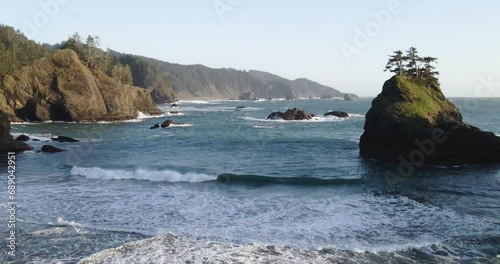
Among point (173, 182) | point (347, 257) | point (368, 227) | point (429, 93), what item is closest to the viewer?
point (347, 257)

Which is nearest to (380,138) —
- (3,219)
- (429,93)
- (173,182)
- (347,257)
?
(429,93)

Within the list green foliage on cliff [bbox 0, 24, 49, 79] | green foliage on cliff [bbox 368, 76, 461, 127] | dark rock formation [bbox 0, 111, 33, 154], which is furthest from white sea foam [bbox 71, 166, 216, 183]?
green foliage on cliff [bbox 0, 24, 49, 79]

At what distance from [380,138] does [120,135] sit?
3598 centimetres

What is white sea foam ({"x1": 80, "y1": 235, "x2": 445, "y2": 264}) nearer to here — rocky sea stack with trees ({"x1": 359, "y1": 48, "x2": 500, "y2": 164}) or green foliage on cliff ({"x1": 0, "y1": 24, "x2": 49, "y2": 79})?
rocky sea stack with trees ({"x1": 359, "y1": 48, "x2": 500, "y2": 164})

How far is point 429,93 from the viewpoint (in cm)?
4116

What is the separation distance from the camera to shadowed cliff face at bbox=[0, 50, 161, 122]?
242 feet

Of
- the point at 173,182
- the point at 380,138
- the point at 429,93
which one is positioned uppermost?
the point at 429,93

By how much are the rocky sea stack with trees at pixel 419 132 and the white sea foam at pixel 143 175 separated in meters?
16.6

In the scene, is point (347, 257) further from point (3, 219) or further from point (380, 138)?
point (380, 138)

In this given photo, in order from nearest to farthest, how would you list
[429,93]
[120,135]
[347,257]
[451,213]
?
[347,257], [451,213], [429,93], [120,135]

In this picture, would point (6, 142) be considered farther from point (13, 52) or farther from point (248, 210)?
point (13, 52)

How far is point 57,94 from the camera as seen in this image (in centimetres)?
7512

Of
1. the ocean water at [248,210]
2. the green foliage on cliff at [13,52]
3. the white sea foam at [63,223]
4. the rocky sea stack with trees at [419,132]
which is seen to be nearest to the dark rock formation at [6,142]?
the ocean water at [248,210]

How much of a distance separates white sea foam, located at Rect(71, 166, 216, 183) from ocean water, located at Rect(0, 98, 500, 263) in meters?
0.14
